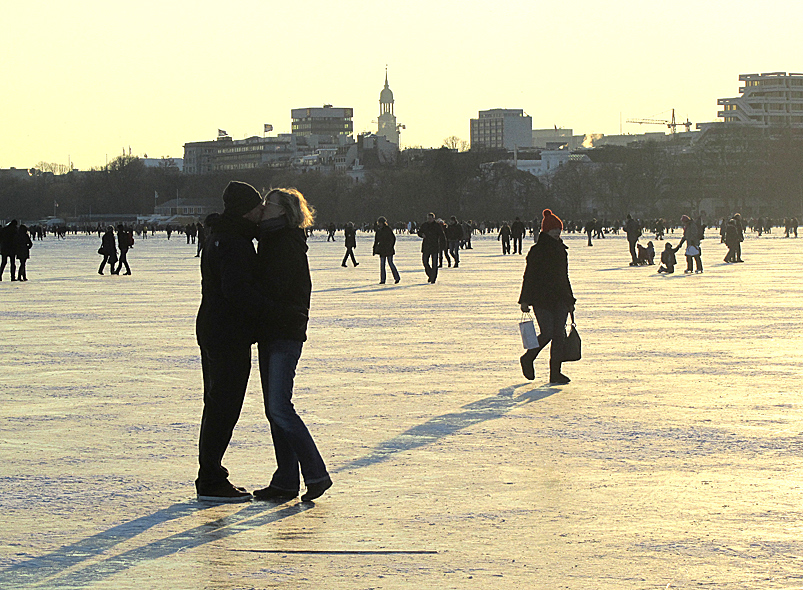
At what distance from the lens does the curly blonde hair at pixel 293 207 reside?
17.7 feet

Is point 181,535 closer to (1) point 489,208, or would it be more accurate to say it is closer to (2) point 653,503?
(2) point 653,503

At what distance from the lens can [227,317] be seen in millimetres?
5398

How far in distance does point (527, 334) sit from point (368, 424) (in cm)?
215

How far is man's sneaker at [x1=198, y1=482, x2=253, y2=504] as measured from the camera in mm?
5434

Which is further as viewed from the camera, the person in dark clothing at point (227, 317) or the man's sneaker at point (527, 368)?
the man's sneaker at point (527, 368)

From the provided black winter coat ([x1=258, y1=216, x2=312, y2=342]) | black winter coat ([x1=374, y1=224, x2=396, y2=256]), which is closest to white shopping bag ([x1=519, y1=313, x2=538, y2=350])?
black winter coat ([x1=258, y1=216, x2=312, y2=342])

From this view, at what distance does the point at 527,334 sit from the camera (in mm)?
9148

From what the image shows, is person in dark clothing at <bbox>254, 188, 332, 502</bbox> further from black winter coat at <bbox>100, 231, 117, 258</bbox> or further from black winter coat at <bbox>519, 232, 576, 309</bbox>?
black winter coat at <bbox>100, 231, 117, 258</bbox>

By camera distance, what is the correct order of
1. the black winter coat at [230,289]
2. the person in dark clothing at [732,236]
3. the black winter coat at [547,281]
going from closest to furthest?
the black winter coat at [230,289], the black winter coat at [547,281], the person in dark clothing at [732,236]

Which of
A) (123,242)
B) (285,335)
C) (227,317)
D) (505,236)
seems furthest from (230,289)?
(505,236)

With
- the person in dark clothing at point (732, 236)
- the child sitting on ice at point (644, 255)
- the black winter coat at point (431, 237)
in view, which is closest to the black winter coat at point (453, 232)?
the child sitting on ice at point (644, 255)

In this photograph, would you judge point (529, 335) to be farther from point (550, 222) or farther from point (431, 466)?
point (431, 466)

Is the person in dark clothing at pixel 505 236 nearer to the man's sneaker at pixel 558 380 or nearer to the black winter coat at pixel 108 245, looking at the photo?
the black winter coat at pixel 108 245

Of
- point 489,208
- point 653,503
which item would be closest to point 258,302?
point 653,503
